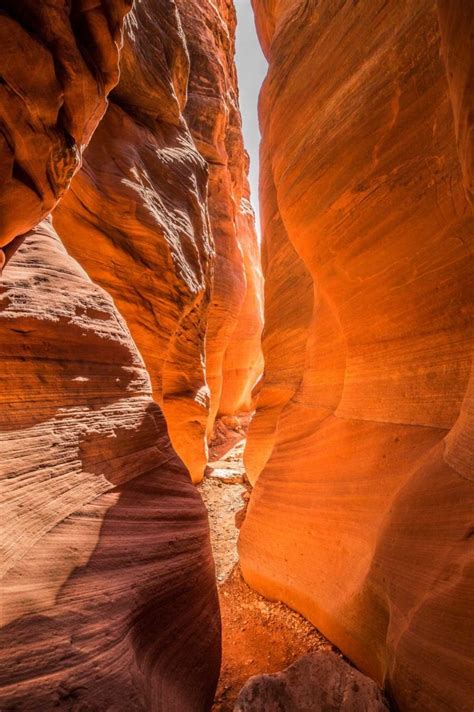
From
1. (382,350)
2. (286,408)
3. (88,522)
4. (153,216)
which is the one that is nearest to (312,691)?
(88,522)

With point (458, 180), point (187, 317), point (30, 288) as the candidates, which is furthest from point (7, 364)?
point (187, 317)

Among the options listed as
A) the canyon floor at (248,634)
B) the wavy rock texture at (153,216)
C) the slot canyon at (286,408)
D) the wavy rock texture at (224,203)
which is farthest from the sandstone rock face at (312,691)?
the wavy rock texture at (224,203)

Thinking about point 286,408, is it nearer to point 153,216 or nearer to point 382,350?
point 382,350

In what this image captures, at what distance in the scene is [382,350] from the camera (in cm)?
348

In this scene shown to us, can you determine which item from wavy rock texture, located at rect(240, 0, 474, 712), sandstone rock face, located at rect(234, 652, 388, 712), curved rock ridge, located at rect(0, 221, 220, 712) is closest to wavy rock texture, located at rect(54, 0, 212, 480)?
curved rock ridge, located at rect(0, 221, 220, 712)

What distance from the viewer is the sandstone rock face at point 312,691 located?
1.96 meters

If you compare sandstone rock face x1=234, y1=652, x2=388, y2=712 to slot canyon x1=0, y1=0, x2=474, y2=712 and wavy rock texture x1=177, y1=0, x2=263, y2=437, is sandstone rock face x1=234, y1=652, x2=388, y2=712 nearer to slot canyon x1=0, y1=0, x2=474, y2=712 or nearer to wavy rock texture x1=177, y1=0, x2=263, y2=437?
slot canyon x1=0, y1=0, x2=474, y2=712

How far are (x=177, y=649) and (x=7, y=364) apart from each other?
2344mm

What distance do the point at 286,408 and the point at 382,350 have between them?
2.29 meters

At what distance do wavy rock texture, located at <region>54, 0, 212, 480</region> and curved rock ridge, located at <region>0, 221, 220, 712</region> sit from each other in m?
2.16

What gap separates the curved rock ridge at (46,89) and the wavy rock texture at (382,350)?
207 cm

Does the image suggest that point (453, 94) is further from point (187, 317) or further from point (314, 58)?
point (187, 317)

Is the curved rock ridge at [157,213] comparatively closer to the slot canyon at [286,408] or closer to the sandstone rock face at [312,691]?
the slot canyon at [286,408]

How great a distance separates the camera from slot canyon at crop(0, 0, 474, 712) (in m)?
1.73
